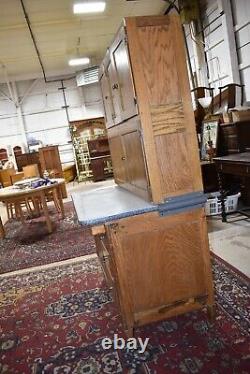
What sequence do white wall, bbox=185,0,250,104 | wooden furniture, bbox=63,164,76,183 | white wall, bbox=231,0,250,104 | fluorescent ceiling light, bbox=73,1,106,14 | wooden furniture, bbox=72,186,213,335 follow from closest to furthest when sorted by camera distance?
1. wooden furniture, bbox=72,186,213,335
2. white wall, bbox=231,0,250,104
3. white wall, bbox=185,0,250,104
4. fluorescent ceiling light, bbox=73,1,106,14
5. wooden furniture, bbox=63,164,76,183

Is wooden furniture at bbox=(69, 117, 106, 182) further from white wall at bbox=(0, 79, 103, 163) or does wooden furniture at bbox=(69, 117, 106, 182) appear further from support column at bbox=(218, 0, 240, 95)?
support column at bbox=(218, 0, 240, 95)

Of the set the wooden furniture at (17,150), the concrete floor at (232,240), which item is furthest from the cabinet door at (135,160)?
the wooden furniture at (17,150)

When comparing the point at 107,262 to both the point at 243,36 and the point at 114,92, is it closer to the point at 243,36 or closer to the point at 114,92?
the point at 114,92

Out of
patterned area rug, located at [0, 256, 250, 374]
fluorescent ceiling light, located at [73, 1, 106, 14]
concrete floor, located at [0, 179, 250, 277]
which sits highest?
fluorescent ceiling light, located at [73, 1, 106, 14]

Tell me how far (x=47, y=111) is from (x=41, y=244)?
358 inches

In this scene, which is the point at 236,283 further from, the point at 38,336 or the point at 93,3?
the point at 93,3

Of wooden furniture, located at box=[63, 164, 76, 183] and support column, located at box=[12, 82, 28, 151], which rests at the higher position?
support column, located at box=[12, 82, 28, 151]

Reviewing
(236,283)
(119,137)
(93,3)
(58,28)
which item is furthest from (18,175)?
(236,283)

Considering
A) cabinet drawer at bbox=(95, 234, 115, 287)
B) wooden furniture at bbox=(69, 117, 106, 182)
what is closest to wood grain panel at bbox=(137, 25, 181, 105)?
cabinet drawer at bbox=(95, 234, 115, 287)

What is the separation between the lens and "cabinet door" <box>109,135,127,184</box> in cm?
285

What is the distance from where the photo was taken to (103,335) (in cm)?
228

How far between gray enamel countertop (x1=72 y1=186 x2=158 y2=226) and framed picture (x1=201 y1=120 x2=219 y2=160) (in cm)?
257

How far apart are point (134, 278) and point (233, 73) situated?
4707 mm

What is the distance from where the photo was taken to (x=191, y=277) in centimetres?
221
